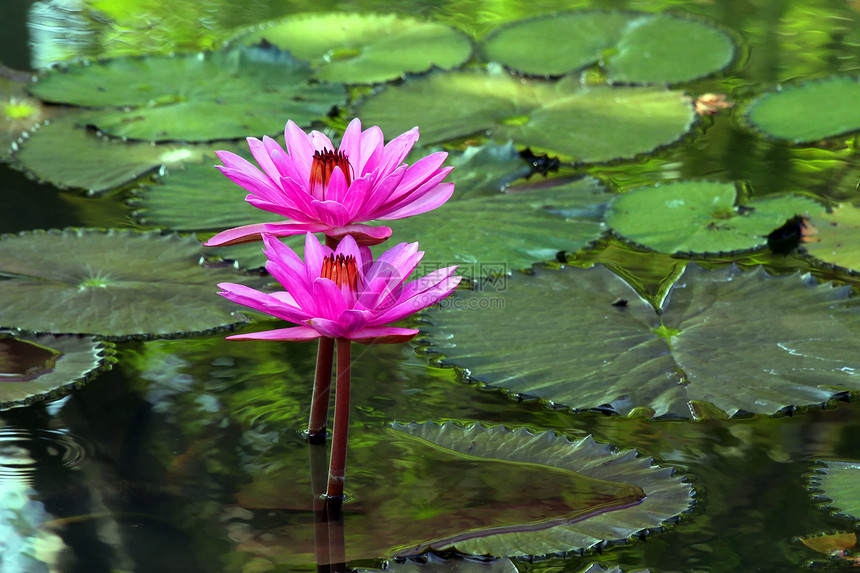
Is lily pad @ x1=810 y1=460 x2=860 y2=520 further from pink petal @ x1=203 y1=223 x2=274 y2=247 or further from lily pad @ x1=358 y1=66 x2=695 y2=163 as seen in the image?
lily pad @ x1=358 y1=66 x2=695 y2=163

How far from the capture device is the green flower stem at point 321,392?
139 centimetres

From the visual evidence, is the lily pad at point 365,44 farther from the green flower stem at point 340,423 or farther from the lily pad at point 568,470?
the green flower stem at point 340,423

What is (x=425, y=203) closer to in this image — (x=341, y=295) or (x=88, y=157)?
(x=341, y=295)

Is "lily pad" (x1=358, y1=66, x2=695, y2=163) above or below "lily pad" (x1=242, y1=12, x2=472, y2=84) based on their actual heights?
Result: below

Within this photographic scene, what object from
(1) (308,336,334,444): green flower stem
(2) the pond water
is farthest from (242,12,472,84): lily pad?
(1) (308,336,334,444): green flower stem

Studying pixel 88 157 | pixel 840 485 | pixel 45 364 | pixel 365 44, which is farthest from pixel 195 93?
pixel 840 485

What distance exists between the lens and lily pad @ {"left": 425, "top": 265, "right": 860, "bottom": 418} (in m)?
1.56

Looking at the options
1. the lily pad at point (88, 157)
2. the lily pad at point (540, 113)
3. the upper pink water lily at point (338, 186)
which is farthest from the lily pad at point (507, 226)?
the lily pad at point (88, 157)

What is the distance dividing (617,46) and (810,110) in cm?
80

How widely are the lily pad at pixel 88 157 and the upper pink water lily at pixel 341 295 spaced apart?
56.5 inches

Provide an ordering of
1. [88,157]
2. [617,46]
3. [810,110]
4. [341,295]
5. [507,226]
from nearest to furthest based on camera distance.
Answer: [341,295], [507,226], [88,157], [810,110], [617,46]

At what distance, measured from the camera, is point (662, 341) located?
171 centimetres

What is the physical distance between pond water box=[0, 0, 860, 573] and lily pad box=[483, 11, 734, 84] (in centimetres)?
120

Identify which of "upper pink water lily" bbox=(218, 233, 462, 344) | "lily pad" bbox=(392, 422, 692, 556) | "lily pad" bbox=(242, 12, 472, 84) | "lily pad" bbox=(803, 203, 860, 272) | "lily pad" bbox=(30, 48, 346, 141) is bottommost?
"lily pad" bbox=(392, 422, 692, 556)
